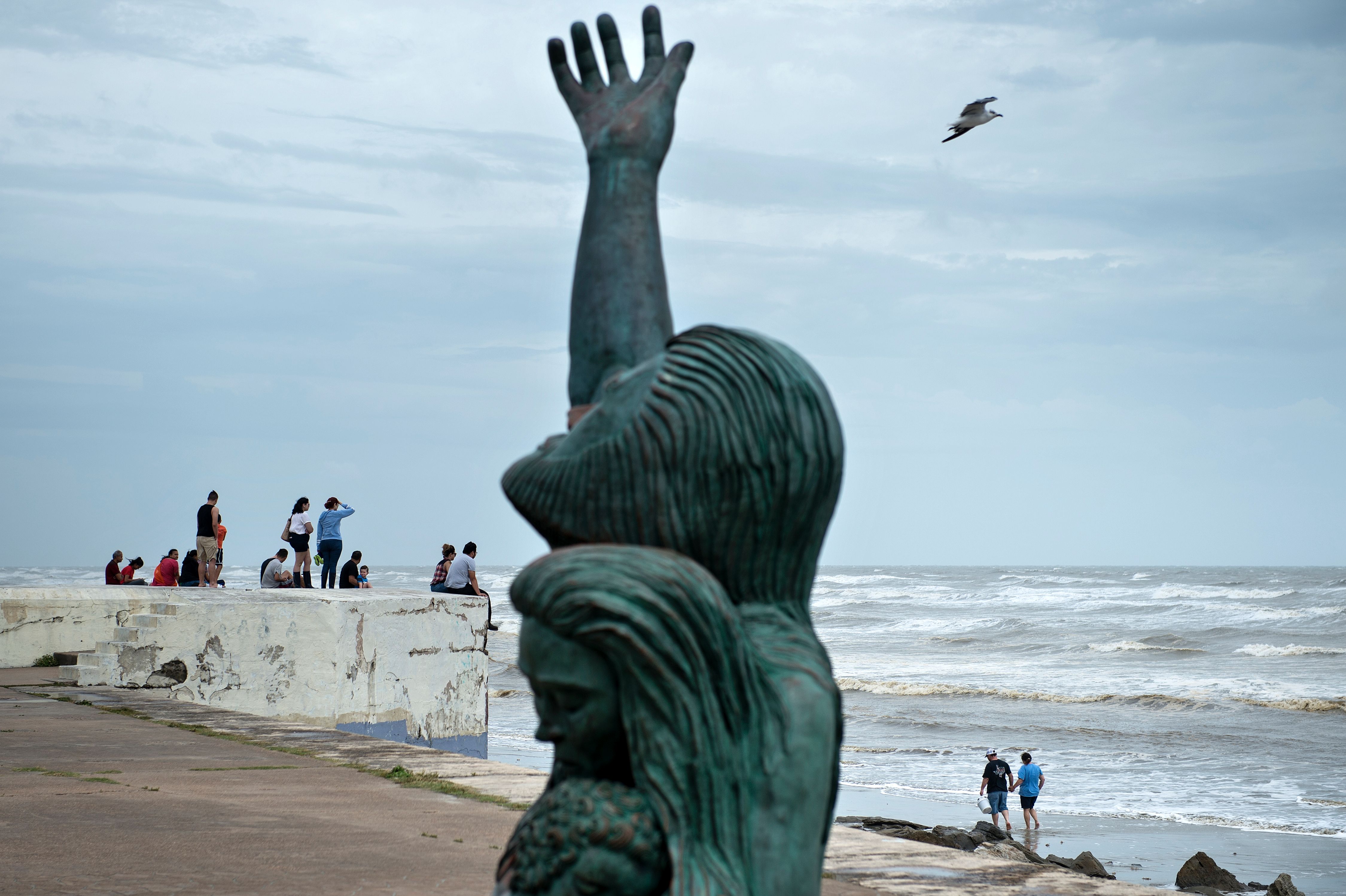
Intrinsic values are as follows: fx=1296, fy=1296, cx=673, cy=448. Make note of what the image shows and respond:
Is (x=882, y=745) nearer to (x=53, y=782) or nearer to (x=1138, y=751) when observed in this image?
(x=1138, y=751)

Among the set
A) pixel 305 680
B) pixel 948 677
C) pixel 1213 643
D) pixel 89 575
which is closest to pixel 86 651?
pixel 305 680

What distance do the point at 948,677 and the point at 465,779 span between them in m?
19.0

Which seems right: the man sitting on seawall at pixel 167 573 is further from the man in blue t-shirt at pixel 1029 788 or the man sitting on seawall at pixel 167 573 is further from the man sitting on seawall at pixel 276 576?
the man in blue t-shirt at pixel 1029 788

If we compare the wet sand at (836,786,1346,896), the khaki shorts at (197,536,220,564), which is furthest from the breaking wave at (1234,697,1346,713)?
the khaki shorts at (197,536,220,564)

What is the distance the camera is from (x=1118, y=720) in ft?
60.8

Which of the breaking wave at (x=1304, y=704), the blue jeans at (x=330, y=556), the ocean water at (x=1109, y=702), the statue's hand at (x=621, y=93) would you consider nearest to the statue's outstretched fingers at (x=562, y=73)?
the statue's hand at (x=621, y=93)

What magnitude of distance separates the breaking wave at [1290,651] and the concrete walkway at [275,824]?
79.4ft

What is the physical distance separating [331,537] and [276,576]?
982mm

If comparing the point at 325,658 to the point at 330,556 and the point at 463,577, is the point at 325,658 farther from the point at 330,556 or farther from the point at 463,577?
the point at 330,556

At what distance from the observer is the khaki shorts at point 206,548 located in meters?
13.8

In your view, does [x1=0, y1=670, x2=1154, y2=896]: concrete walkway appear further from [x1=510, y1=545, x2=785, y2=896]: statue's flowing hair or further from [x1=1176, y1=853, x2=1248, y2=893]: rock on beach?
[x1=1176, y1=853, x2=1248, y2=893]: rock on beach

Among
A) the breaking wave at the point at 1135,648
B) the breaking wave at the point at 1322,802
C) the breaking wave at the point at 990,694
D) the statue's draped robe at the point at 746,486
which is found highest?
the statue's draped robe at the point at 746,486

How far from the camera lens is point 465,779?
21.4ft

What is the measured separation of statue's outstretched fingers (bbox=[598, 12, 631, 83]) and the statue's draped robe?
0.74 m
